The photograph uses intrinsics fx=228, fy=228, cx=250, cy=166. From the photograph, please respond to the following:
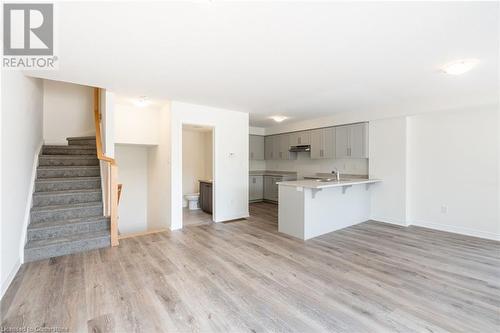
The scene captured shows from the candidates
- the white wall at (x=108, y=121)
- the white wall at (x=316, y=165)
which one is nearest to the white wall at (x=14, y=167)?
the white wall at (x=108, y=121)

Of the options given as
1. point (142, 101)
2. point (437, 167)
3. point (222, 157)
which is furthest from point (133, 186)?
point (437, 167)

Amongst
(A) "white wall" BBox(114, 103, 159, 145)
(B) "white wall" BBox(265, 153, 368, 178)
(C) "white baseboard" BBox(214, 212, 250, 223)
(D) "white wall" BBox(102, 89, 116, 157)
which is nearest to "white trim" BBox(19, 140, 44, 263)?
(D) "white wall" BBox(102, 89, 116, 157)

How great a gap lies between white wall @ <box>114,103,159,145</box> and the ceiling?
1.23 meters

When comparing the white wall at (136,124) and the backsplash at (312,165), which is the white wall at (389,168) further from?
the white wall at (136,124)

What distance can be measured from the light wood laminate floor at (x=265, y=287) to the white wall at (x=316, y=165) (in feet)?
7.39

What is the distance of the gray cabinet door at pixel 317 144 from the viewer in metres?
6.03

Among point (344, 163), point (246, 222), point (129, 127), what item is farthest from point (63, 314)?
point (344, 163)

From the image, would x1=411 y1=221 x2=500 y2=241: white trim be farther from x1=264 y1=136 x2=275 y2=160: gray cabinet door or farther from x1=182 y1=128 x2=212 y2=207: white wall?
x1=182 y1=128 x2=212 y2=207: white wall

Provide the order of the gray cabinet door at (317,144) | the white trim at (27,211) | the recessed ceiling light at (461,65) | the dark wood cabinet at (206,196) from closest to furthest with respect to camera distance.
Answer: the recessed ceiling light at (461,65) → the white trim at (27,211) → the dark wood cabinet at (206,196) → the gray cabinet door at (317,144)

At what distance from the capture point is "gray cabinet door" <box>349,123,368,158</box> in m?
5.21

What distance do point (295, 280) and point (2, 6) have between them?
349 cm

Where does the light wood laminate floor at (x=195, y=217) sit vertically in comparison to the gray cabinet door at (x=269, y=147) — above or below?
below

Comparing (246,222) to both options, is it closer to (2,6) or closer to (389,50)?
(389,50)

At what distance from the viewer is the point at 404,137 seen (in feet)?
15.3
